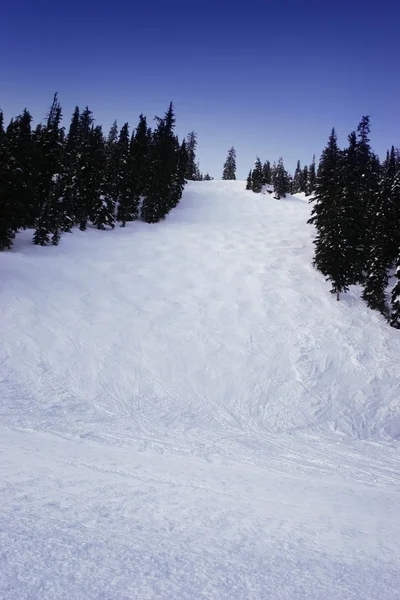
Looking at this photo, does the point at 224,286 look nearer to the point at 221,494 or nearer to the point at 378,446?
the point at 378,446

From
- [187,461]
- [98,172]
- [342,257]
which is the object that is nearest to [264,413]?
[187,461]

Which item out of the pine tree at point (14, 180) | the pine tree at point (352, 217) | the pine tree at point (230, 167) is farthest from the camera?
the pine tree at point (230, 167)

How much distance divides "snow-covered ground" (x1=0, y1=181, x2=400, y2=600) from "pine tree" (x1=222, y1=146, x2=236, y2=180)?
87.5 m

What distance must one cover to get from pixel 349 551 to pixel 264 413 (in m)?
11.1

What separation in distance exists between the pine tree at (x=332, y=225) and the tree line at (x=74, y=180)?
23799mm

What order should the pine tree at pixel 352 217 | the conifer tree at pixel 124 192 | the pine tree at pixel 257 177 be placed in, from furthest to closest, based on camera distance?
the pine tree at pixel 257 177, the conifer tree at pixel 124 192, the pine tree at pixel 352 217

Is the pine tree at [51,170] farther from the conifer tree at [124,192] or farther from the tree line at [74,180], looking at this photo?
the conifer tree at [124,192]

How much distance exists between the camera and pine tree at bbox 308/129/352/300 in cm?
2888

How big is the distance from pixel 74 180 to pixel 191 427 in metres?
36.7

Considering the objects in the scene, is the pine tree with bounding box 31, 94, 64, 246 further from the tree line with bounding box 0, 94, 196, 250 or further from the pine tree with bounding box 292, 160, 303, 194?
the pine tree with bounding box 292, 160, 303, 194

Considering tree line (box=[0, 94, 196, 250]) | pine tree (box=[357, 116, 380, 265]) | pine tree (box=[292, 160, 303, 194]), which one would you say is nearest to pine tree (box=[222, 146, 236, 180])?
pine tree (box=[292, 160, 303, 194])

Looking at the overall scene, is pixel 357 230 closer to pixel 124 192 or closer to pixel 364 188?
pixel 364 188

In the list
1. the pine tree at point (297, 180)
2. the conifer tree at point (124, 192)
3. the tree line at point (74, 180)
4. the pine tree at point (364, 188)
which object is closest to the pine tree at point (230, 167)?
the pine tree at point (297, 180)

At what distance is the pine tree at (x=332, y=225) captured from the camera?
28875 mm
